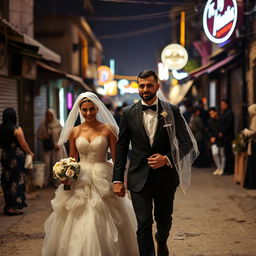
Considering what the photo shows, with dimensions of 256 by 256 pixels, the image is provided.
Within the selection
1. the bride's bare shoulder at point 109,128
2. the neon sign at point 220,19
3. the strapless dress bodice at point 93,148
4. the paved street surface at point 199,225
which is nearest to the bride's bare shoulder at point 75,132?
the strapless dress bodice at point 93,148

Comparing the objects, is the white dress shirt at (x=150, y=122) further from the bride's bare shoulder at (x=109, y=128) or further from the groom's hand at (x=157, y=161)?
the bride's bare shoulder at (x=109, y=128)

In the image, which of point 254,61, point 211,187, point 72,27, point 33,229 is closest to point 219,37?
point 254,61

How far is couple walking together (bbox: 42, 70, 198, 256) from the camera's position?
5.03 m

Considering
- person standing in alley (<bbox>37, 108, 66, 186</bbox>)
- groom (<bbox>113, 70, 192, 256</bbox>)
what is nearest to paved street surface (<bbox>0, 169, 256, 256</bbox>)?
person standing in alley (<bbox>37, 108, 66, 186</bbox>)

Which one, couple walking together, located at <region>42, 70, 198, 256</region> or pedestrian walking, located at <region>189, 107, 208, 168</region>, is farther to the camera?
pedestrian walking, located at <region>189, 107, 208, 168</region>

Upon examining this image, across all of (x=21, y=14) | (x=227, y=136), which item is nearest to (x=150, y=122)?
(x=227, y=136)

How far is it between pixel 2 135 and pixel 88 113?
3712mm

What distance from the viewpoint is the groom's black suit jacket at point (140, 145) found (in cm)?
504

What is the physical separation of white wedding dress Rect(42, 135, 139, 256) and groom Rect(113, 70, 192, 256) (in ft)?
1.49

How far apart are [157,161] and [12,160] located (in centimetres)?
482

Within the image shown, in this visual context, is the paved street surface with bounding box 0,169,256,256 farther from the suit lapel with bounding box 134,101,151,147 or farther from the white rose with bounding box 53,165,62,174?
the suit lapel with bounding box 134,101,151,147

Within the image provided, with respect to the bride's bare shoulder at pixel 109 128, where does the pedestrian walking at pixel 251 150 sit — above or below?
below

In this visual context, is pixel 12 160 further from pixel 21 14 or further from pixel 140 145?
pixel 21 14

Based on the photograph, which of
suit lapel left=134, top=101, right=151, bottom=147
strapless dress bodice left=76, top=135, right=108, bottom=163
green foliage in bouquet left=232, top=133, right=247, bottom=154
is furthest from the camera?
green foliage in bouquet left=232, top=133, right=247, bottom=154
